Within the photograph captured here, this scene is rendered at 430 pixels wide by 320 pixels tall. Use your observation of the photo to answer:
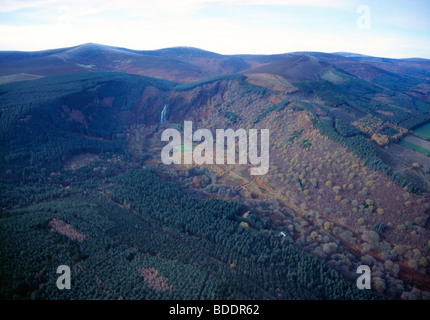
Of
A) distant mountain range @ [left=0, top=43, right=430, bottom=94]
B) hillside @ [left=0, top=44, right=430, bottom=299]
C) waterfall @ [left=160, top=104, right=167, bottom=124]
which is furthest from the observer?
distant mountain range @ [left=0, top=43, right=430, bottom=94]

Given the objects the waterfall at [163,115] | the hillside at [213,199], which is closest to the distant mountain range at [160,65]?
the hillside at [213,199]

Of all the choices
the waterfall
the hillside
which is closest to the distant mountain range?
the hillside

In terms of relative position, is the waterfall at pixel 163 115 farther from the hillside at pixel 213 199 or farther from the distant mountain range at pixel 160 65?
the distant mountain range at pixel 160 65

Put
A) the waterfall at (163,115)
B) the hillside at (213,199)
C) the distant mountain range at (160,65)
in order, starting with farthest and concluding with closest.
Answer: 1. the distant mountain range at (160,65)
2. the waterfall at (163,115)
3. the hillside at (213,199)

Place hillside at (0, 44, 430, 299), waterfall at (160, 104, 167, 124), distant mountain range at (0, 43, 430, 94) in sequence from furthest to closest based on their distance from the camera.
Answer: distant mountain range at (0, 43, 430, 94) → waterfall at (160, 104, 167, 124) → hillside at (0, 44, 430, 299)

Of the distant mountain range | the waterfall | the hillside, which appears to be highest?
the distant mountain range

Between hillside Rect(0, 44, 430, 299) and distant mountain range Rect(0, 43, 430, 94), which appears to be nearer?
hillside Rect(0, 44, 430, 299)

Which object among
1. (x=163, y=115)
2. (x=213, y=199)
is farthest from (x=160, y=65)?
(x=213, y=199)

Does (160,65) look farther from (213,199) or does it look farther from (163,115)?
(213,199)

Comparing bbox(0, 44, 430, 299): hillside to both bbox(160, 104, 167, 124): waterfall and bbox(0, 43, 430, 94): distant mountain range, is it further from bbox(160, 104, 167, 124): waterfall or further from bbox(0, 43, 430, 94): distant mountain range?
bbox(0, 43, 430, 94): distant mountain range
